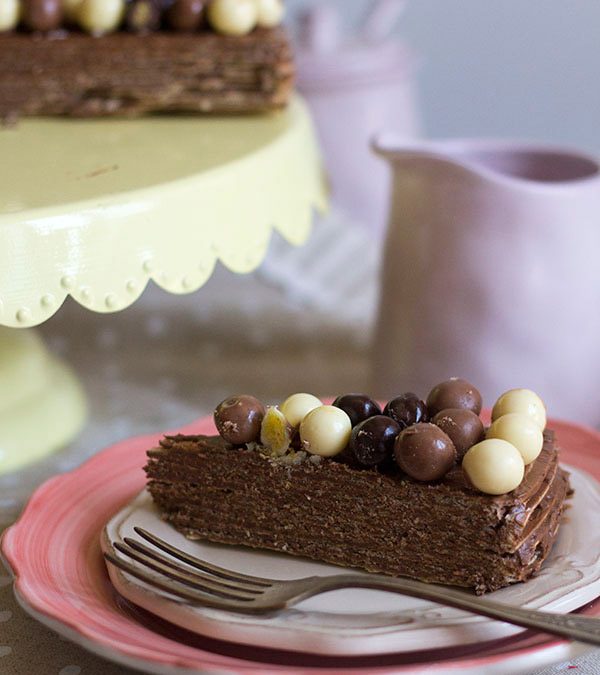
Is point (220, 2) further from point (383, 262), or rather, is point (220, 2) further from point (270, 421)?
point (270, 421)

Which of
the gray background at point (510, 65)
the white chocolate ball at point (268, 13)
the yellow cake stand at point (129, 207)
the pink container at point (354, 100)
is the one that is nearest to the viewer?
the yellow cake stand at point (129, 207)

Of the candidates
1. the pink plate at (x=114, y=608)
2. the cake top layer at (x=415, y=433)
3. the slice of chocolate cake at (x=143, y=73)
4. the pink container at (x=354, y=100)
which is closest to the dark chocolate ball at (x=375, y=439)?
the cake top layer at (x=415, y=433)

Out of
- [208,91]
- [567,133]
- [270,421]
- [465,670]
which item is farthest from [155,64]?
[567,133]

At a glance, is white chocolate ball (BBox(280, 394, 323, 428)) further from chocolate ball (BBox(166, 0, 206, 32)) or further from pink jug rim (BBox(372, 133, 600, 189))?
chocolate ball (BBox(166, 0, 206, 32))

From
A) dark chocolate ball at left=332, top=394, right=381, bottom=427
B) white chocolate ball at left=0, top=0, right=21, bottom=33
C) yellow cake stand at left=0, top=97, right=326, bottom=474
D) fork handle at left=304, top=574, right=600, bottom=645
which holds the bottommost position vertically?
fork handle at left=304, top=574, right=600, bottom=645

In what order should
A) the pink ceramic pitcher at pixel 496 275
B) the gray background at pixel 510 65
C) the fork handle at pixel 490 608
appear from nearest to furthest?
the fork handle at pixel 490 608 → the pink ceramic pitcher at pixel 496 275 → the gray background at pixel 510 65

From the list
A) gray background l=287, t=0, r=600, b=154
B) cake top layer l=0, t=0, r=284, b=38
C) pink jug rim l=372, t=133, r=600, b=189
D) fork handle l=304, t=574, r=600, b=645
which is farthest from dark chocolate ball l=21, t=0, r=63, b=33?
gray background l=287, t=0, r=600, b=154

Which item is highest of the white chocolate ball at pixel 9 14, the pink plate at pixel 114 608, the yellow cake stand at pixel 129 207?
the white chocolate ball at pixel 9 14

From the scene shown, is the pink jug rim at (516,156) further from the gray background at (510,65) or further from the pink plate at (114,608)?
the gray background at (510,65)
